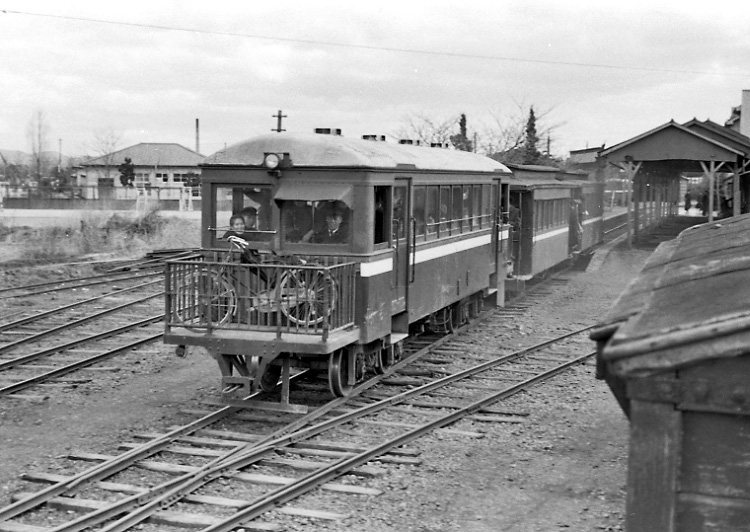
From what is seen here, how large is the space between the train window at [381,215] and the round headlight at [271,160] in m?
1.19

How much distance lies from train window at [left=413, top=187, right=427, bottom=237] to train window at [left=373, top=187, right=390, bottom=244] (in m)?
1.09

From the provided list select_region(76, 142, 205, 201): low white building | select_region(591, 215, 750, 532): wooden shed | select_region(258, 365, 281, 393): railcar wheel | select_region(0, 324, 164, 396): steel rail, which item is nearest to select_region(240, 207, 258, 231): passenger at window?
select_region(258, 365, 281, 393): railcar wheel

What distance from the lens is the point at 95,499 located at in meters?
7.20

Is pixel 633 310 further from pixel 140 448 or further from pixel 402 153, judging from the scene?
pixel 402 153

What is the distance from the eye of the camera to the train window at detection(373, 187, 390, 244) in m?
10.5

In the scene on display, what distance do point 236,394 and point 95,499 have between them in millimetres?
3344

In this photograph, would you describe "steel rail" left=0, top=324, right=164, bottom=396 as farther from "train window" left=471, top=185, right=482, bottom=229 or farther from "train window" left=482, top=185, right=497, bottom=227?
"train window" left=482, top=185, right=497, bottom=227


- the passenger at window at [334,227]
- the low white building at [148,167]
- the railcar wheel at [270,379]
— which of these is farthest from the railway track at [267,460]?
the low white building at [148,167]

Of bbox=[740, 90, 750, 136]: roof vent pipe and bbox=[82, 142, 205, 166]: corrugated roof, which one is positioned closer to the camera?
bbox=[740, 90, 750, 136]: roof vent pipe

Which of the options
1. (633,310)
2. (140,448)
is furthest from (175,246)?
(633,310)

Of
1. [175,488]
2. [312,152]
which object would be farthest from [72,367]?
[175,488]

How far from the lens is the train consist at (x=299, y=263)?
9.55m

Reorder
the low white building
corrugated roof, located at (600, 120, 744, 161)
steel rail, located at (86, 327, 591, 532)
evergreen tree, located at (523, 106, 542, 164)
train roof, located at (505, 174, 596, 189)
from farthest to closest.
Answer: the low white building < evergreen tree, located at (523, 106, 542, 164) < corrugated roof, located at (600, 120, 744, 161) < train roof, located at (505, 174, 596, 189) < steel rail, located at (86, 327, 591, 532)

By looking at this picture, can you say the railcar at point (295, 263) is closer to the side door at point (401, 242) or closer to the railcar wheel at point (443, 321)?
the side door at point (401, 242)
